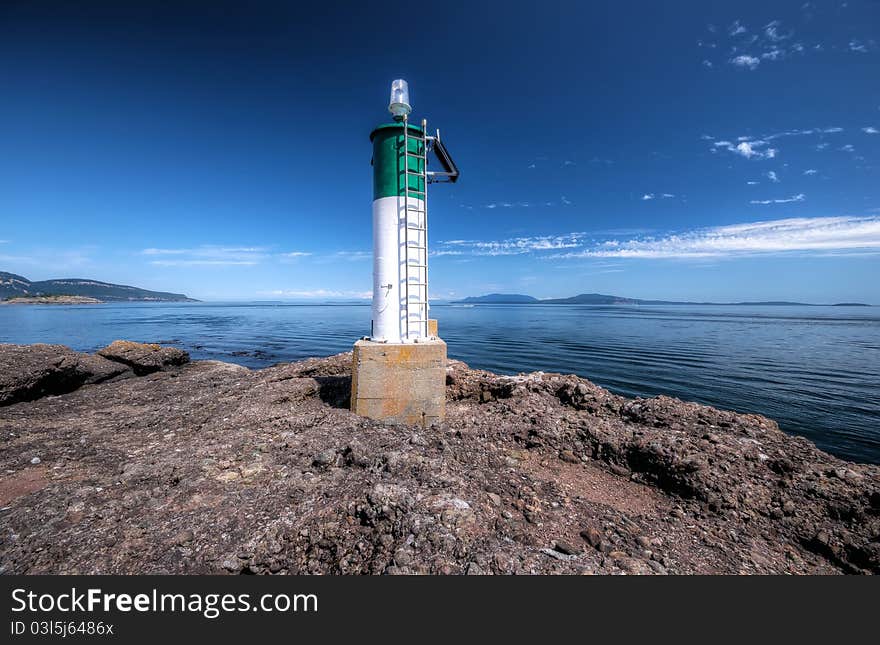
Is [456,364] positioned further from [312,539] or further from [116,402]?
[116,402]

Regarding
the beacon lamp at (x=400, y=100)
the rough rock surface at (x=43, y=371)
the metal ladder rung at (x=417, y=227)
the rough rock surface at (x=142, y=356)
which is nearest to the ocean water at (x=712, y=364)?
the rough rock surface at (x=142, y=356)

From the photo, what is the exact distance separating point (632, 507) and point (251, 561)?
5.59 meters

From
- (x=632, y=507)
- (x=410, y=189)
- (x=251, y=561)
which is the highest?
(x=410, y=189)

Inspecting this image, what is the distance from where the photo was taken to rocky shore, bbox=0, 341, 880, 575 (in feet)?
13.1

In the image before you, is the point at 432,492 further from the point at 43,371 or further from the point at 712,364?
the point at 712,364

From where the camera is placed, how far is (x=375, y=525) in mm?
4340

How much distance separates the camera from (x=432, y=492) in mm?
4938

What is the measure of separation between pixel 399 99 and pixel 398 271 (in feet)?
13.2

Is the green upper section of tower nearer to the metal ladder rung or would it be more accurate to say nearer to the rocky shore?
the metal ladder rung

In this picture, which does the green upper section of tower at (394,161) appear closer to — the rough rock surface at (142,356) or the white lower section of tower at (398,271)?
the white lower section of tower at (398,271)

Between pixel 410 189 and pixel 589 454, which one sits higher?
pixel 410 189

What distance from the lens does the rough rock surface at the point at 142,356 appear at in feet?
50.1

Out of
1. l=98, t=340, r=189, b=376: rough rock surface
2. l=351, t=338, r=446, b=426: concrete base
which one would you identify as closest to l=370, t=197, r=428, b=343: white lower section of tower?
l=351, t=338, r=446, b=426: concrete base
